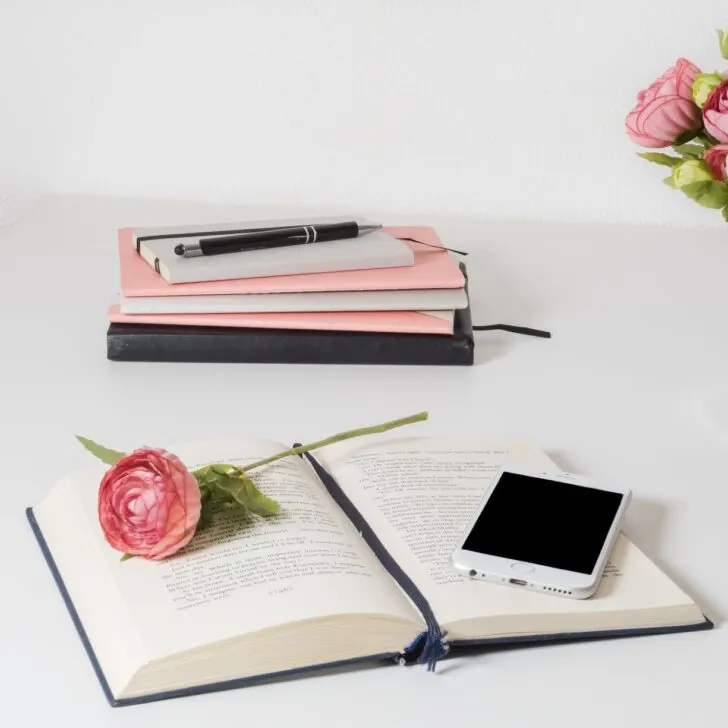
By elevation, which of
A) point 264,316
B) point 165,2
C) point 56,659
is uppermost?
point 165,2

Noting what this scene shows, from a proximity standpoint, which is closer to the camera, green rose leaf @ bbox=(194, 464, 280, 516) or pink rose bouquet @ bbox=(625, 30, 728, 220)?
green rose leaf @ bbox=(194, 464, 280, 516)

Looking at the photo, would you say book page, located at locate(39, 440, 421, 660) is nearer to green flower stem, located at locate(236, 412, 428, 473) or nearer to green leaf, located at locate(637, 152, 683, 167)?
green flower stem, located at locate(236, 412, 428, 473)

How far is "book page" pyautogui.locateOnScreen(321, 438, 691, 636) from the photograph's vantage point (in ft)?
2.37

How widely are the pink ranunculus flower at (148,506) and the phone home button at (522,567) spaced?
0.20 metres

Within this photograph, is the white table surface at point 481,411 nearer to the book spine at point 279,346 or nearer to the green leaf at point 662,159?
the book spine at point 279,346

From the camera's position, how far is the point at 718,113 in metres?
0.95

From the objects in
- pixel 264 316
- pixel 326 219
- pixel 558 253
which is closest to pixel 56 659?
pixel 264 316

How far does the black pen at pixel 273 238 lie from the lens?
3.85 feet

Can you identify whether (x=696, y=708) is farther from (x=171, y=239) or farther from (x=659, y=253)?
(x=659, y=253)

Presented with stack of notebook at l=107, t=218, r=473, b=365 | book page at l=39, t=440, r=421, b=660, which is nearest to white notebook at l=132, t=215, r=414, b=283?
stack of notebook at l=107, t=218, r=473, b=365

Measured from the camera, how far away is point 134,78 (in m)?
1.69

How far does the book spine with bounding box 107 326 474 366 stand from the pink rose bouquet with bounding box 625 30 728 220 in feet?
0.90

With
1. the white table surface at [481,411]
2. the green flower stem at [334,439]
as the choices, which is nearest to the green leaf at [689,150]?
the white table surface at [481,411]

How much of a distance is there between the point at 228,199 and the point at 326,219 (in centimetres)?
48
